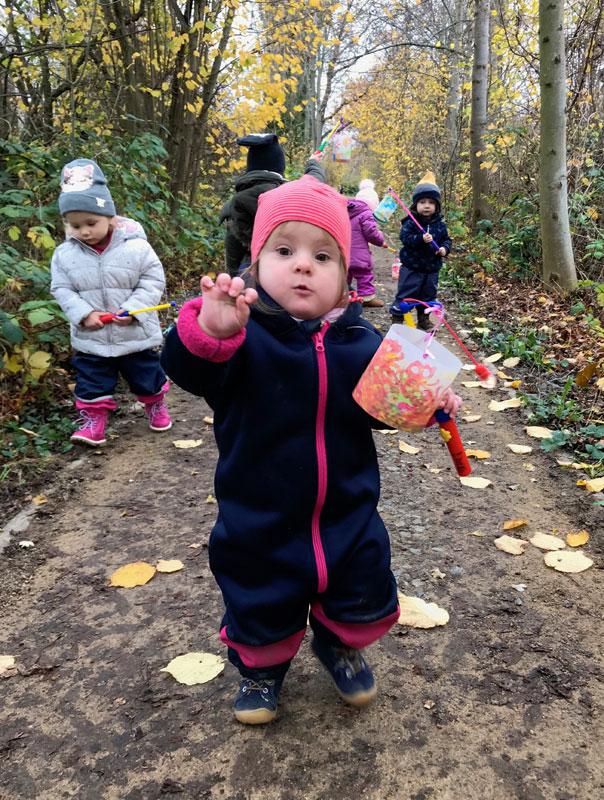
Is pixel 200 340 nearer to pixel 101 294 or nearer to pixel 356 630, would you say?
pixel 356 630

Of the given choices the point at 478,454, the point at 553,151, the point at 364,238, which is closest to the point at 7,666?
the point at 478,454

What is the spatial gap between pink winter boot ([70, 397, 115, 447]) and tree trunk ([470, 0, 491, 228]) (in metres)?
9.06

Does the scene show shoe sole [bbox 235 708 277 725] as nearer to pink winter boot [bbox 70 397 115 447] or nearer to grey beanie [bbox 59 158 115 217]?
pink winter boot [bbox 70 397 115 447]

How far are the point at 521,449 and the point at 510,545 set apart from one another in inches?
46.0

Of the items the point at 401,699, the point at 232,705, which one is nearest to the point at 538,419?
the point at 401,699

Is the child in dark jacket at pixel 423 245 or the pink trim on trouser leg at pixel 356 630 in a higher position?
the child in dark jacket at pixel 423 245

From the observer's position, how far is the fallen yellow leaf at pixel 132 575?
2609 mm

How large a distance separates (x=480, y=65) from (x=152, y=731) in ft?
39.7

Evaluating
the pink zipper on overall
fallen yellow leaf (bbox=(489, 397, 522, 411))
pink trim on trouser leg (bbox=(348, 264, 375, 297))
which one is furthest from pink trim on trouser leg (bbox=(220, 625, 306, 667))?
pink trim on trouser leg (bbox=(348, 264, 375, 297))

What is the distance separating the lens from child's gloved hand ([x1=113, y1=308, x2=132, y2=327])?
148 inches

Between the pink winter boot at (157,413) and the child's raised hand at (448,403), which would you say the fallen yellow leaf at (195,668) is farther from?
the pink winter boot at (157,413)

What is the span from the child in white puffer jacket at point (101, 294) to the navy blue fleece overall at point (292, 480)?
2447 millimetres

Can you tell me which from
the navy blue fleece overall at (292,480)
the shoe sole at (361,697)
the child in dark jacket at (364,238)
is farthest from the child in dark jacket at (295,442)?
the child in dark jacket at (364,238)

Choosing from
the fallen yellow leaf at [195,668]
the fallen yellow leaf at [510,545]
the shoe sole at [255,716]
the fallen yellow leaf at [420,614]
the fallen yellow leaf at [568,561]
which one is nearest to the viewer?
the shoe sole at [255,716]
